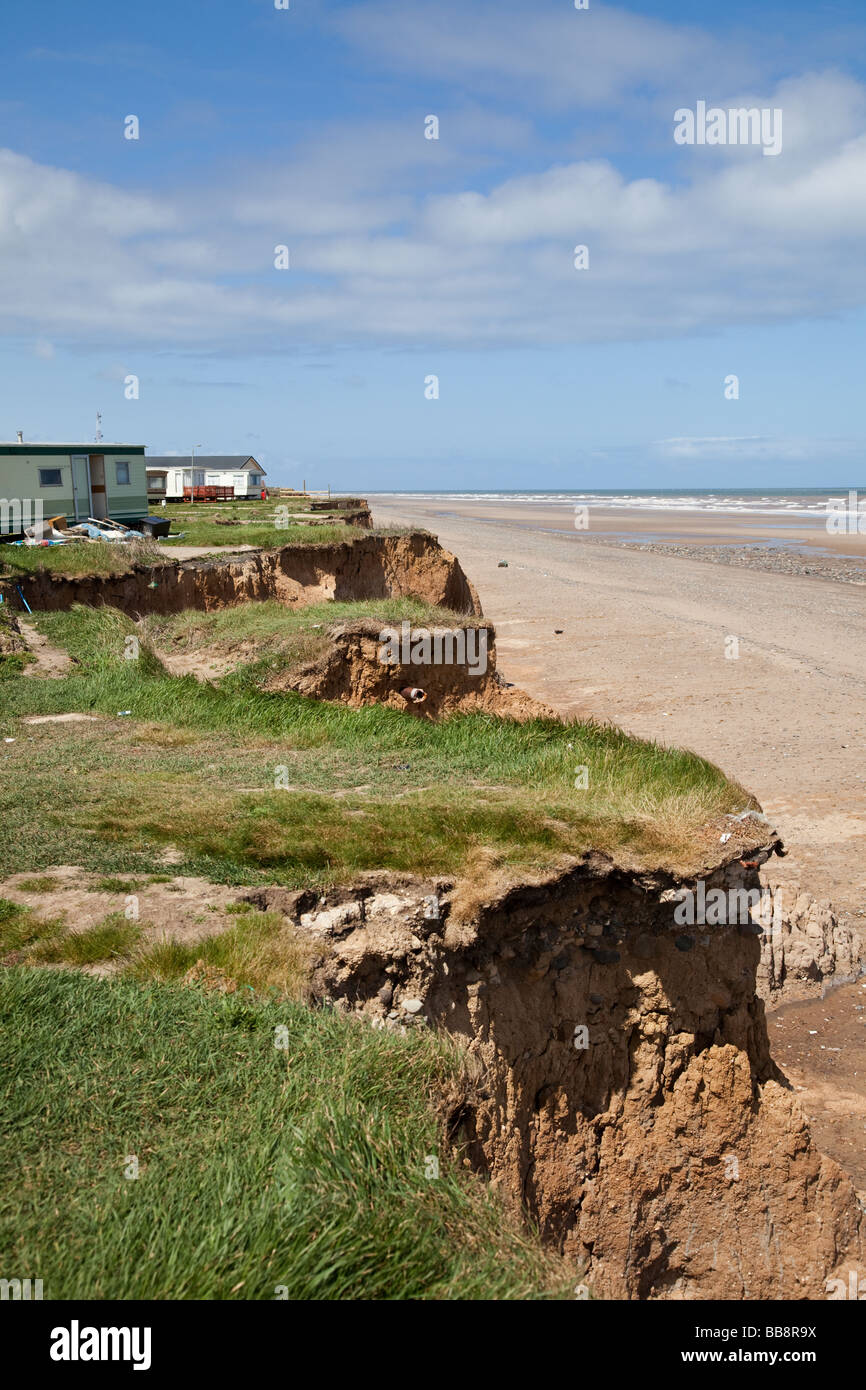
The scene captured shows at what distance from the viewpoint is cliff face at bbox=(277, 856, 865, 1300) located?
707 centimetres

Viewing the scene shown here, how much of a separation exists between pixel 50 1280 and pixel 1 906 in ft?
11.6

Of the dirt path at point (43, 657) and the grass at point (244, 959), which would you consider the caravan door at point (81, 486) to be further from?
the grass at point (244, 959)

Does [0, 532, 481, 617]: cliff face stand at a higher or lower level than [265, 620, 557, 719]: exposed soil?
higher

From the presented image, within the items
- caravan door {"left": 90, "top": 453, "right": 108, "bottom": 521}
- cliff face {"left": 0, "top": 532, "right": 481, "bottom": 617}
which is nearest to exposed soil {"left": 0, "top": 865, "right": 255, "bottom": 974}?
cliff face {"left": 0, "top": 532, "right": 481, "bottom": 617}

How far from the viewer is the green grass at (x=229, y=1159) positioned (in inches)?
144

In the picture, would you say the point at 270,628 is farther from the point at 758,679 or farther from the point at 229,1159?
the point at 758,679

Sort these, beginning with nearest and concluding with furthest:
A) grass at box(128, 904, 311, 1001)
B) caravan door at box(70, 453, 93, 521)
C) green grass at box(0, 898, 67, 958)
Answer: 1. grass at box(128, 904, 311, 1001)
2. green grass at box(0, 898, 67, 958)
3. caravan door at box(70, 453, 93, 521)

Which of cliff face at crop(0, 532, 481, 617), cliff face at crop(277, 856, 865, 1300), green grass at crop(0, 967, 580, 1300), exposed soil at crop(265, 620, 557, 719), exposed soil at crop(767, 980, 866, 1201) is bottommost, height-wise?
exposed soil at crop(767, 980, 866, 1201)

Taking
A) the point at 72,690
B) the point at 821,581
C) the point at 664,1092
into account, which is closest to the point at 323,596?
the point at 72,690

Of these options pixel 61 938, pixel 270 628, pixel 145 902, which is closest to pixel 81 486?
pixel 270 628

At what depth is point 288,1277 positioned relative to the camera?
363 centimetres

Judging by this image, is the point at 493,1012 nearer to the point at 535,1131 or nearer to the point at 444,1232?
the point at 535,1131

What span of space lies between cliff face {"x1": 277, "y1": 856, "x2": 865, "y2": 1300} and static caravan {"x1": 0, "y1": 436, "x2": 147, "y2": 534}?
24604 mm

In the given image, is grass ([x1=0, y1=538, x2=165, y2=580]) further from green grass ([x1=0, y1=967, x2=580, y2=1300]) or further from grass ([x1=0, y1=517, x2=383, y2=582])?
green grass ([x1=0, y1=967, x2=580, y2=1300])
